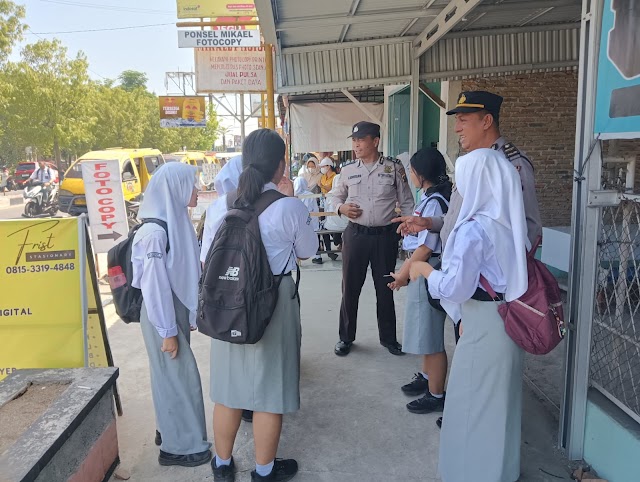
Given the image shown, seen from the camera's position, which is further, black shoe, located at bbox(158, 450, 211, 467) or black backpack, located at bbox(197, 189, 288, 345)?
black shoe, located at bbox(158, 450, 211, 467)

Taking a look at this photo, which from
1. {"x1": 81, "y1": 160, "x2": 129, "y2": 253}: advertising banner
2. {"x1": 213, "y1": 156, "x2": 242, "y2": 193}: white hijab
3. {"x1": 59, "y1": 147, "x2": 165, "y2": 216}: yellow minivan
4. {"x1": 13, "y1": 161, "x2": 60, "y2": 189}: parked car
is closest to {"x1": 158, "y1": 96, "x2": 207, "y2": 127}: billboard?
{"x1": 59, "y1": 147, "x2": 165, "y2": 216}: yellow minivan

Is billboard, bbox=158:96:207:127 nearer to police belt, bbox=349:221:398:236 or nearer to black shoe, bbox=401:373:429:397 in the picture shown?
police belt, bbox=349:221:398:236

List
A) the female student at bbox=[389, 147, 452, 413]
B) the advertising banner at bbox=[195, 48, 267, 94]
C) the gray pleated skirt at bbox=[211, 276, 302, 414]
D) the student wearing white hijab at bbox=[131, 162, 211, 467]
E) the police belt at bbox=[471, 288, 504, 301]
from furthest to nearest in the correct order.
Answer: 1. the advertising banner at bbox=[195, 48, 267, 94]
2. the female student at bbox=[389, 147, 452, 413]
3. the student wearing white hijab at bbox=[131, 162, 211, 467]
4. the gray pleated skirt at bbox=[211, 276, 302, 414]
5. the police belt at bbox=[471, 288, 504, 301]

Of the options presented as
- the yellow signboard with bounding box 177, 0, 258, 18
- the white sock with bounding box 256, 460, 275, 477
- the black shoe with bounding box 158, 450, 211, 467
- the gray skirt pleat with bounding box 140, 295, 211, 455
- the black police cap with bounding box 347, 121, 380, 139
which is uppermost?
the yellow signboard with bounding box 177, 0, 258, 18

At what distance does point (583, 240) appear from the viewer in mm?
2309

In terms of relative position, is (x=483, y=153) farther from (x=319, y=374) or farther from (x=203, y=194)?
(x=203, y=194)

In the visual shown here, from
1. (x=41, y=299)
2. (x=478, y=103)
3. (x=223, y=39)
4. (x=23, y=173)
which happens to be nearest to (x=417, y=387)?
(x=478, y=103)

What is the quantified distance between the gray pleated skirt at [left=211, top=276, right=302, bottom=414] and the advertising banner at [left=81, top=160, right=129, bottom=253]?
169 inches

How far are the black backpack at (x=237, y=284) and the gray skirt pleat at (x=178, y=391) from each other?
0.49 m

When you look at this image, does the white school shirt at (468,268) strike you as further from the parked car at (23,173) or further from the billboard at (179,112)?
the parked car at (23,173)

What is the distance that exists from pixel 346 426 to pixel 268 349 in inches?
41.2

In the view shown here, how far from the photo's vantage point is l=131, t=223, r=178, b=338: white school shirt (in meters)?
2.29

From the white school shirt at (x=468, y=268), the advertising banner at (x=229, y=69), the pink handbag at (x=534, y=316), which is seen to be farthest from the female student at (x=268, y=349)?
the advertising banner at (x=229, y=69)

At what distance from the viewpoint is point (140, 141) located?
110ft
